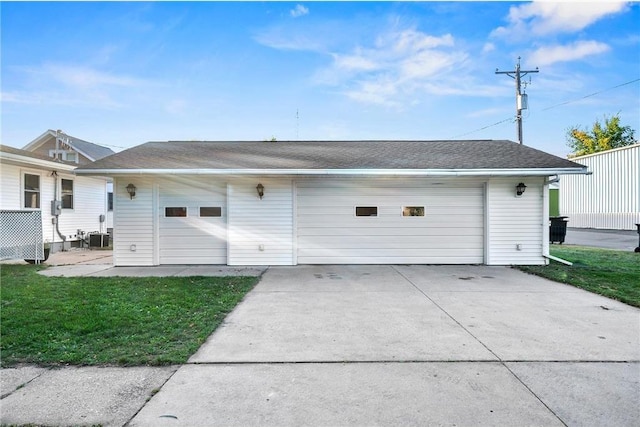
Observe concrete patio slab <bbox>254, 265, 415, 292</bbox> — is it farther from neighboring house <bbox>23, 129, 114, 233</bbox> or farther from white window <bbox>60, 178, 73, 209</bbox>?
neighboring house <bbox>23, 129, 114, 233</bbox>

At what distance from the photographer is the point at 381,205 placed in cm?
950

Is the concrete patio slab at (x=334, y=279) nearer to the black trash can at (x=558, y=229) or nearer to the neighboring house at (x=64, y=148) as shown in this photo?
the black trash can at (x=558, y=229)

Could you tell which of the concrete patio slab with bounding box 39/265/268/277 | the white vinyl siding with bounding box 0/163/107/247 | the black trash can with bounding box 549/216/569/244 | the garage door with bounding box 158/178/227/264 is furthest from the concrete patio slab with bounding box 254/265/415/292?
the black trash can with bounding box 549/216/569/244

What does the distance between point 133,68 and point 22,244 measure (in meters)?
8.00

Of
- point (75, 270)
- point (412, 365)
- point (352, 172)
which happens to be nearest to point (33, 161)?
point (75, 270)

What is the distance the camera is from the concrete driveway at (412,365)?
240 cm

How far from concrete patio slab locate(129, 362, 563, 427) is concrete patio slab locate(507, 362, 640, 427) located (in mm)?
127

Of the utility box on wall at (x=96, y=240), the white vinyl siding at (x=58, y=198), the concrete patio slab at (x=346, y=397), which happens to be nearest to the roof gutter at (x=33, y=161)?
the white vinyl siding at (x=58, y=198)

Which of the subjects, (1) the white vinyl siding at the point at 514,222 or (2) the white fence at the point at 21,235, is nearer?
(2) the white fence at the point at 21,235

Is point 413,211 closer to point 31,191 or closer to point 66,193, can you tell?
point 31,191

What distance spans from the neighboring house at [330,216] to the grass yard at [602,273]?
94cm

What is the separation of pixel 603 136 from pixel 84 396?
4530 centimetres

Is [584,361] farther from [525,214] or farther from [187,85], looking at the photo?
[187,85]

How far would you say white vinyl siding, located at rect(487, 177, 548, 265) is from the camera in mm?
9266
